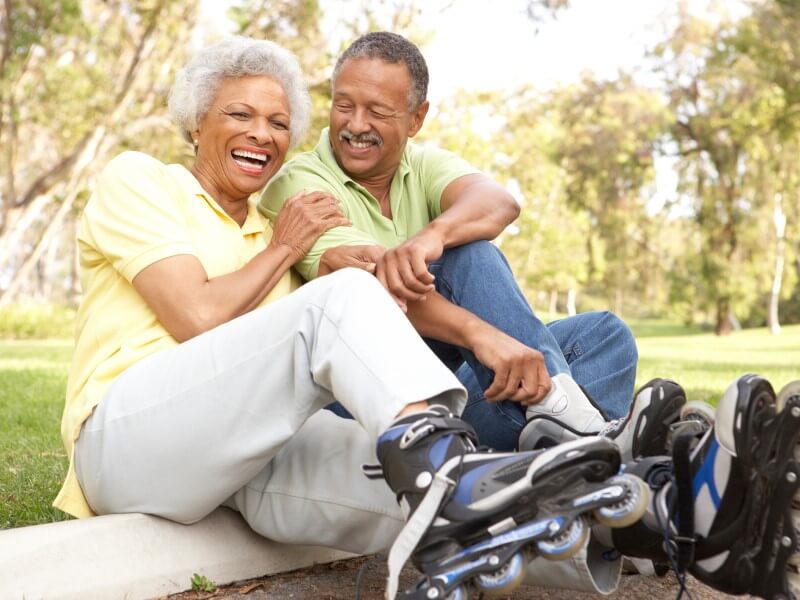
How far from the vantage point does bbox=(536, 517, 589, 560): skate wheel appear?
1.75m

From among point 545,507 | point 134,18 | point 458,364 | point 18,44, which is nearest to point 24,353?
point 18,44

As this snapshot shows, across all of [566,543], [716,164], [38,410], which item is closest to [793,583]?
[566,543]

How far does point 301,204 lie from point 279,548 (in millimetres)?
1019

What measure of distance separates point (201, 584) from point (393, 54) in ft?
5.87

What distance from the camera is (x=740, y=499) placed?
76.4 inches

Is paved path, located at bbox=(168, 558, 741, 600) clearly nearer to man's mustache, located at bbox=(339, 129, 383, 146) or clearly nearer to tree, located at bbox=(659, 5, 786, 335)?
man's mustache, located at bbox=(339, 129, 383, 146)

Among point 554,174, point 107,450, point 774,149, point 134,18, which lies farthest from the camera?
point 554,174

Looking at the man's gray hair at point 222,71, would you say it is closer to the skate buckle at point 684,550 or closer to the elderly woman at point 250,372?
the elderly woman at point 250,372

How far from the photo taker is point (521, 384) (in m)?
2.70

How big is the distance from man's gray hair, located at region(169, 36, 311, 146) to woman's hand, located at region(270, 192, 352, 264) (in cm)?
30

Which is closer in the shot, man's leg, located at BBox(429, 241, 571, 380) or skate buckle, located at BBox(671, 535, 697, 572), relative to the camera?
skate buckle, located at BBox(671, 535, 697, 572)

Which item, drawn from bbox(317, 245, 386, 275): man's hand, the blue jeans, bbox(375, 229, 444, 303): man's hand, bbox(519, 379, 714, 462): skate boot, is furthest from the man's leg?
bbox(519, 379, 714, 462): skate boot

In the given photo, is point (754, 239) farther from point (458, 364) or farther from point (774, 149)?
point (458, 364)

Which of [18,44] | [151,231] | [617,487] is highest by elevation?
[18,44]
